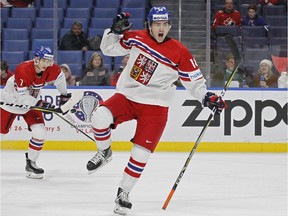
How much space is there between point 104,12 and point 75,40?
1.81 ft

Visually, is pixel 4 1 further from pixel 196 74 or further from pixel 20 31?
pixel 196 74

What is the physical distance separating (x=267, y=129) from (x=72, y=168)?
239 centimetres

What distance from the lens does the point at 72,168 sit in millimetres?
6660

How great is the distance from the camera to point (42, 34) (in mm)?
8359

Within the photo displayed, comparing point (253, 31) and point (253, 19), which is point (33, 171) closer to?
point (253, 31)

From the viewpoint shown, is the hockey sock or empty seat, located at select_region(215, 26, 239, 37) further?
empty seat, located at select_region(215, 26, 239, 37)

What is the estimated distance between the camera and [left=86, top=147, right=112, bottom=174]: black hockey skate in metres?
4.55

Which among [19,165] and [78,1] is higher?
[78,1]

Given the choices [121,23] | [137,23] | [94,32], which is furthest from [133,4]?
[121,23]

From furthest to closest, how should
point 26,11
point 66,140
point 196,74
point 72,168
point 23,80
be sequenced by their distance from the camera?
1. point 26,11
2. point 66,140
3. point 72,168
4. point 23,80
5. point 196,74

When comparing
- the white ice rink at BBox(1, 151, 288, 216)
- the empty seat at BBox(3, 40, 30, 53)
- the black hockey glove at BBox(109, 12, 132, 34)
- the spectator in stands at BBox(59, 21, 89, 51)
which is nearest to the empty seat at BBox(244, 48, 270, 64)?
the white ice rink at BBox(1, 151, 288, 216)

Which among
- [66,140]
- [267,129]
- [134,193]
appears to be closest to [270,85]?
[267,129]

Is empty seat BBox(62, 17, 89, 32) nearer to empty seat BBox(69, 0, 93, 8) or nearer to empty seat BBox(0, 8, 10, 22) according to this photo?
empty seat BBox(69, 0, 93, 8)

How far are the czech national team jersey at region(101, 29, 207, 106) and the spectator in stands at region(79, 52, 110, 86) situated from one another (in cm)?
342
